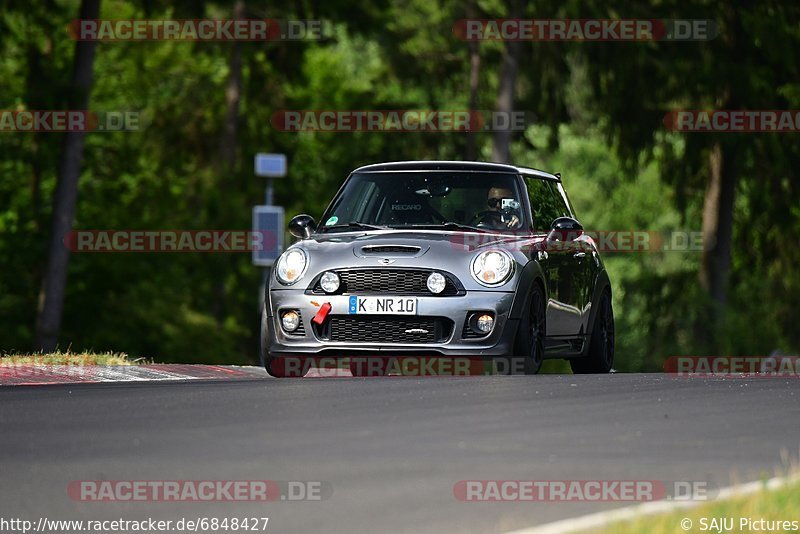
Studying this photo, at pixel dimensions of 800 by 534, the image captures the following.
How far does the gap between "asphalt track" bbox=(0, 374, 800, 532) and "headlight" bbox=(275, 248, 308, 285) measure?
47.0 inches

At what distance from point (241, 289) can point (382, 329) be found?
3427 cm

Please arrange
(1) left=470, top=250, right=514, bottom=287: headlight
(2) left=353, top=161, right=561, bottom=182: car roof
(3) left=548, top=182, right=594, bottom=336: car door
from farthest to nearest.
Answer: (3) left=548, top=182, right=594, bottom=336: car door → (2) left=353, top=161, right=561, bottom=182: car roof → (1) left=470, top=250, right=514, bottom=287: headlight

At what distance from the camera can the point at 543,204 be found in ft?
54.5

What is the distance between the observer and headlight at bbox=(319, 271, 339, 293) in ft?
48.2

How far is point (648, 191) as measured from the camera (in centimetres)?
8050

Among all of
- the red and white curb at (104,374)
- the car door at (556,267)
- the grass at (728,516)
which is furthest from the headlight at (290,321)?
the grass at (728,516)

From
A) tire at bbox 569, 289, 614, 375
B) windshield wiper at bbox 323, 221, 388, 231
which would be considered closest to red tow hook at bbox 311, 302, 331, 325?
windshield wiper at bbox 323, 221, 388, 231

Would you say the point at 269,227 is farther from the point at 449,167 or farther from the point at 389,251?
the point at 389,251

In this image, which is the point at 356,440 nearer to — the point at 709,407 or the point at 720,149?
the point at 709,407

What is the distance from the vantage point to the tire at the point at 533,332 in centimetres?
1482

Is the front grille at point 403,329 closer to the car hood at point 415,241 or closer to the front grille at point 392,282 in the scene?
the front grille at point 392,282

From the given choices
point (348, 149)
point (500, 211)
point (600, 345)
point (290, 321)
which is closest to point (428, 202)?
point (500, 211)

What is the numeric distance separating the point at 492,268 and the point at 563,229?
58.5 inches

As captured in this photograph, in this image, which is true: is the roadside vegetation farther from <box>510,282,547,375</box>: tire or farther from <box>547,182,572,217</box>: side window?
<box>510,282,547,375</box>: tire
